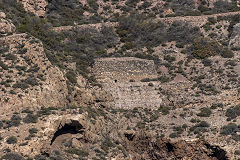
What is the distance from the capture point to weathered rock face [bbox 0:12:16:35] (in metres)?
66.2

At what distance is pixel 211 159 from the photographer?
56438 mm

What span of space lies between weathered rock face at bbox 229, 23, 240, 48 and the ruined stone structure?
868cm

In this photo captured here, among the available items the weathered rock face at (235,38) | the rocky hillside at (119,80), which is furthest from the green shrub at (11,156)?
the weathered rock face at (235,38)

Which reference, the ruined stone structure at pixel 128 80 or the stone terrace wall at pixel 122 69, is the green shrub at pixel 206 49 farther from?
the stone terrace wall at pixel 122 69

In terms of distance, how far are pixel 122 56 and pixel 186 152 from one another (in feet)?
54.5

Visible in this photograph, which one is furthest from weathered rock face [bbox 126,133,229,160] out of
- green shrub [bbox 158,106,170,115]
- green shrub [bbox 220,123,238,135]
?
green shrub [bbox 158,106,170,115]

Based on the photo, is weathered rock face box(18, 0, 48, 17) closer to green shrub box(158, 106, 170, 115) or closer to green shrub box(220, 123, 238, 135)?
green shrub box(158, 106, 170, 115)

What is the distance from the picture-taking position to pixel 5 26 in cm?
6681

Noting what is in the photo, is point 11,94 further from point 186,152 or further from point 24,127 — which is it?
point 186,152

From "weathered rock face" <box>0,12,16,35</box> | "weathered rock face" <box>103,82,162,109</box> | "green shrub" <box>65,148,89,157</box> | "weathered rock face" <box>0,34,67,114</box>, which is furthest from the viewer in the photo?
"weathered rock face" <box>0,12,16,35</box>

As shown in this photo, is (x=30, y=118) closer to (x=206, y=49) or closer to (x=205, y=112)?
(x=205, y=112)

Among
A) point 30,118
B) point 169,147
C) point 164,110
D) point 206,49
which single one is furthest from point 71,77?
point 206,49

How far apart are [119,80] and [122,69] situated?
1.36 m

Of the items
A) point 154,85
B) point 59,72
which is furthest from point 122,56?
point 59,72
